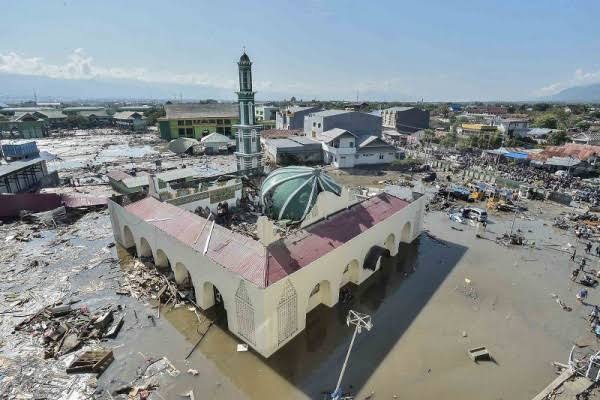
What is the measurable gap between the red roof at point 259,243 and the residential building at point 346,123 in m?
33.5

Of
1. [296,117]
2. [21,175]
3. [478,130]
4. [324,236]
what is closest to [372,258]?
[324,236]

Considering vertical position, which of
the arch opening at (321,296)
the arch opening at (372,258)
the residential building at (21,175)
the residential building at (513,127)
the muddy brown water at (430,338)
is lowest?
the muddy brown water at (430,338)

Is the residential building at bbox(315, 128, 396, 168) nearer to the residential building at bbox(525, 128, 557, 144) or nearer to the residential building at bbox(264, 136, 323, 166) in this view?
the residential building at bbox(264, 136, 323, 166)

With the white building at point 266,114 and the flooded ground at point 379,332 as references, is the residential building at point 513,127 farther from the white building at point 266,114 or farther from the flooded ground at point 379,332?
the white building at point 266,114

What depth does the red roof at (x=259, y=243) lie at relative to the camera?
44.2 feet

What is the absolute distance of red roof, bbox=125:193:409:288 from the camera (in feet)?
44.2

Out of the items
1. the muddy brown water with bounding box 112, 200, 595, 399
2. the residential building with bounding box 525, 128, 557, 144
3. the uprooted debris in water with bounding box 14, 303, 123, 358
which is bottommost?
the muddy brown water with bounding box 112, 200, 595, 399

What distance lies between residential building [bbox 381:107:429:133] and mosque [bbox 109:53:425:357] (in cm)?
5887

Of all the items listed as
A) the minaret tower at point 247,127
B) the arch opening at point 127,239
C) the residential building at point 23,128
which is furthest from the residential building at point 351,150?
the residential building at point 23,128

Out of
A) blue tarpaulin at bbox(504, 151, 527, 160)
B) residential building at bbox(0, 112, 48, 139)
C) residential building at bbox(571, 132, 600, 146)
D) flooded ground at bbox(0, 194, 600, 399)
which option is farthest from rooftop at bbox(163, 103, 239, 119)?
residential building at bbox(571, 132, 600, 146)

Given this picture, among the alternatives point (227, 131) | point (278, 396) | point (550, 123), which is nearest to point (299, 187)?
point (278, 396)

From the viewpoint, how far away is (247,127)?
34.9m

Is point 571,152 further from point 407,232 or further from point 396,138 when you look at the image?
point 407,232

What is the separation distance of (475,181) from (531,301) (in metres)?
24.2
